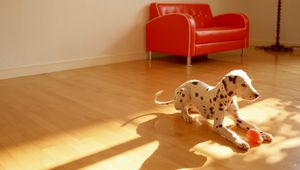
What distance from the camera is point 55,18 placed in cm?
373

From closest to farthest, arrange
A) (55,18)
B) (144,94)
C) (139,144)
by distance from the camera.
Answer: (139,144) < (144,94) < (55,18)

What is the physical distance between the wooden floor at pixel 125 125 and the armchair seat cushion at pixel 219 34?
1.85 ft

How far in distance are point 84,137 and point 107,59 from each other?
2365 mm

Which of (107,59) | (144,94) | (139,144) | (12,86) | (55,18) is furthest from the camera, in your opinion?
(107,59)

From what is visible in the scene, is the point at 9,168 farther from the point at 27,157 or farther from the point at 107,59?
the point at 107,59

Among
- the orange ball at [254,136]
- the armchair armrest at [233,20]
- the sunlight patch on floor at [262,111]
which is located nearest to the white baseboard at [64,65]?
the armchair armrest at [233,20]

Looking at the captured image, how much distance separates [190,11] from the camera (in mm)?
4738

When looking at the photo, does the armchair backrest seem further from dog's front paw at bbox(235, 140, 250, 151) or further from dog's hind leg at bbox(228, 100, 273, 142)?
dog's front paw at bbox(235, 140, 250, 151)

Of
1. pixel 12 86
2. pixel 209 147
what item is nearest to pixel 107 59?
pixel 12 86

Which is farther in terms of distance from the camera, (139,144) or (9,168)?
(139,144)

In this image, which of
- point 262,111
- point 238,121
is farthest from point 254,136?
point 262,111

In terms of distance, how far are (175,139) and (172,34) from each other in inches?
93.8

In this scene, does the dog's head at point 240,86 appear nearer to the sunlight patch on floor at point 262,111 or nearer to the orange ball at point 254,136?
the orange ball at point 254,136

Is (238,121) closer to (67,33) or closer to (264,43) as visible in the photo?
(67,33)
